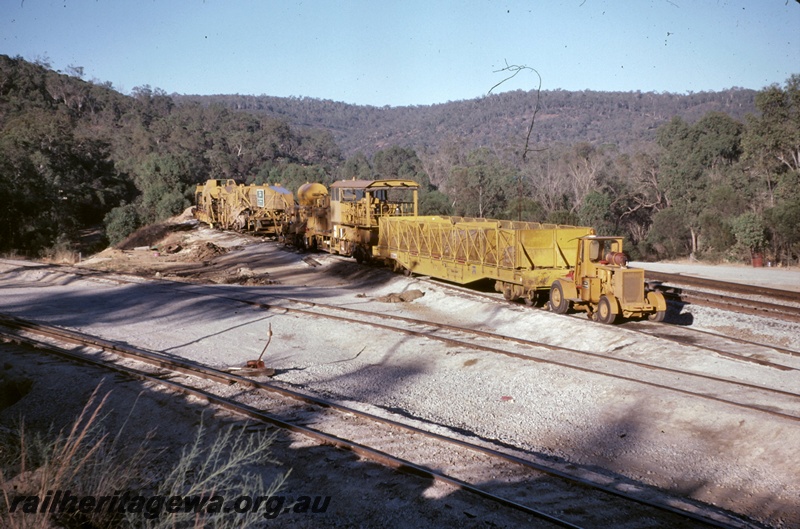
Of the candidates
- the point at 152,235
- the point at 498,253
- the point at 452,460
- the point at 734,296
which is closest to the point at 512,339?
the point at 498,253

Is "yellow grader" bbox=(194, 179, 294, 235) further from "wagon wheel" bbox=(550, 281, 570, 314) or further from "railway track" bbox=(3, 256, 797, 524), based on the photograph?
"wagon wheel" bbox=(550, 281, 570, 314)

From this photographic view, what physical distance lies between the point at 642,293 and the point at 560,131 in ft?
523

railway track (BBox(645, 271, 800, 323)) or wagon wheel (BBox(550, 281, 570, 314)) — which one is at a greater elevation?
wagon wheel (BBox(550, 281, 570, 314))

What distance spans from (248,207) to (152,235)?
9.63 m

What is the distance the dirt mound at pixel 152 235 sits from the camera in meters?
47.1

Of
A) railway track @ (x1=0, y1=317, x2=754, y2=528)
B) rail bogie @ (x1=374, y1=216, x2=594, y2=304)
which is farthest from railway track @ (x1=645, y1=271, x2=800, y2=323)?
railway track @ (x1=0, y1=317, x2=754, y2=528)

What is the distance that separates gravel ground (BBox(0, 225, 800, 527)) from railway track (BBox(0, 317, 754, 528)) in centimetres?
37

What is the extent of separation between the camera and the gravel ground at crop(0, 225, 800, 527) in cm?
742

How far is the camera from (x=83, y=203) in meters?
66.8

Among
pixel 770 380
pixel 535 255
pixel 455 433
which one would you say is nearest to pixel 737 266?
pixel 535 255

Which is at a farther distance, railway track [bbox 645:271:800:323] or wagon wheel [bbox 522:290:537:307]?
wagon wheel [bbox 522:290:537:307]

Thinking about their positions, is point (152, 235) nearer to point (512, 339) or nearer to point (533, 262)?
point (533, 262)

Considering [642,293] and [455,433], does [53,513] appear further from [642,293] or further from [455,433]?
[642,293]

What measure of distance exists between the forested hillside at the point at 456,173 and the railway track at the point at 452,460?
41.2 feet
